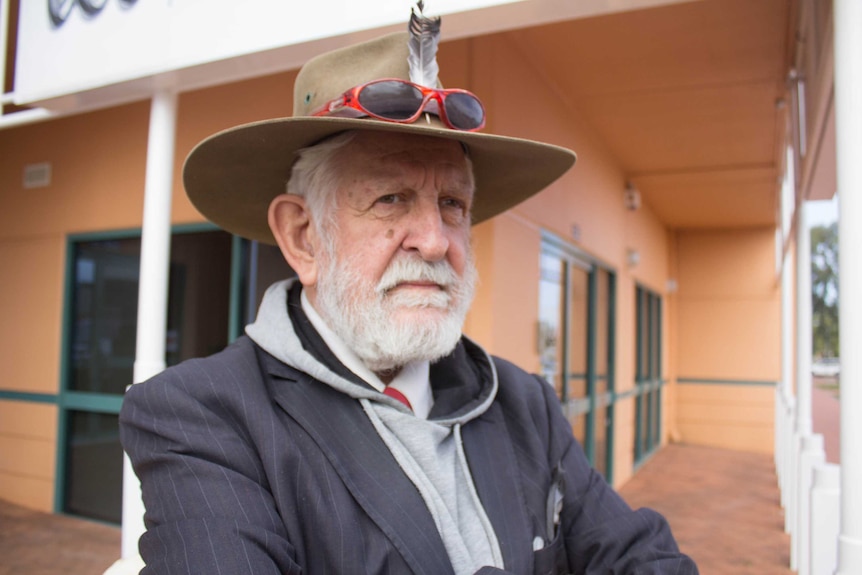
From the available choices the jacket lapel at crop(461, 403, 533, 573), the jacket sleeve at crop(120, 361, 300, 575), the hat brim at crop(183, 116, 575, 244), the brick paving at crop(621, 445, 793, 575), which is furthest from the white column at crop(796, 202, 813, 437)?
the jacket sleeve at crop(120, 361, 300, 575)

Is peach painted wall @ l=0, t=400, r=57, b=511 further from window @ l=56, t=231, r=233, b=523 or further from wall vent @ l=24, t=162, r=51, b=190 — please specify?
wall vent @ l=24, t=162, r=51, b=190

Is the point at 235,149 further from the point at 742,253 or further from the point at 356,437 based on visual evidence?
the point at 742,253

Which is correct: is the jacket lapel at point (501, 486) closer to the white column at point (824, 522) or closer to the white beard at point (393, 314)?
the white beard at point (393, 314)

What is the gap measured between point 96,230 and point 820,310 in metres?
6.37

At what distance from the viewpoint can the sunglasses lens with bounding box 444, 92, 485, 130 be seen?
1379mm

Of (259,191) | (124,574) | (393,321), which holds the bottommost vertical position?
(124,574)

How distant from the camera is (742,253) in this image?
434 inches

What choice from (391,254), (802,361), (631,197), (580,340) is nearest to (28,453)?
(580,340)

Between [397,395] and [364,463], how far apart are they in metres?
0.23

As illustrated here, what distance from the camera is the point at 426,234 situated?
1.33m

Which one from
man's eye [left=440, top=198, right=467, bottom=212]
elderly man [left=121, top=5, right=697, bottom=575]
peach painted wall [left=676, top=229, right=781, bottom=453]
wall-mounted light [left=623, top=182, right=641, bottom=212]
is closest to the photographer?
elderly man [left=121, top=5, right=697, bottom=575]

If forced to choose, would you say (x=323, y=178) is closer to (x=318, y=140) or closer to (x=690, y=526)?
(x=318, y=140)

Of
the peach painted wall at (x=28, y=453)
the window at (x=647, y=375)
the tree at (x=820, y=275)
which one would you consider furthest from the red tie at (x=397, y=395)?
the window at (x=647, y=375)

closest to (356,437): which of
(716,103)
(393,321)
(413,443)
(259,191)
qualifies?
(413,443)
